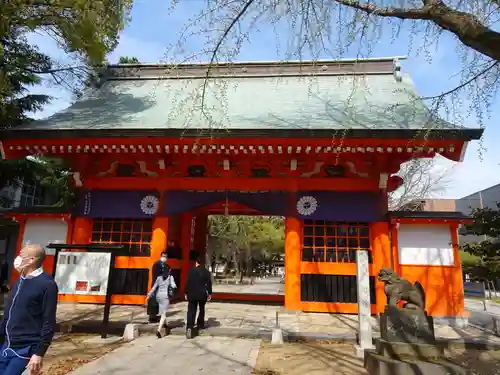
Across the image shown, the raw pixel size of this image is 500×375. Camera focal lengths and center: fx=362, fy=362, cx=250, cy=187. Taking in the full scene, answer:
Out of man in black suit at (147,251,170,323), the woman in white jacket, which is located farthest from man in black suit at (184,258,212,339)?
man in black suit at (147,251,170,323)

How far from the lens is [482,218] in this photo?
5.75 meters

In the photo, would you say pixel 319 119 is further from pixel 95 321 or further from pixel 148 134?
pixel 95 321

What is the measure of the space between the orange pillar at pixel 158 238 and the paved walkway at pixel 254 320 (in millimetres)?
1387

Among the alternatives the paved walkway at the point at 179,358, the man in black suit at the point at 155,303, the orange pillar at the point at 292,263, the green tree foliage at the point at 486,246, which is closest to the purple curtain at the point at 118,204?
the man in black suit at the point at 155,303

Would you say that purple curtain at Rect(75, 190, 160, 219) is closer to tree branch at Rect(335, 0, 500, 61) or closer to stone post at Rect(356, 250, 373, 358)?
stone post at Rect(356, 250, 373, 358)

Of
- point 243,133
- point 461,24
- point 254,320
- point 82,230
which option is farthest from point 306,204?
point 461,24

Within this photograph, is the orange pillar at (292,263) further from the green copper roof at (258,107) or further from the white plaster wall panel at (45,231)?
the white plaster wall panel at (45,231)

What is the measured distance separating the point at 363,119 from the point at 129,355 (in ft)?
24.8

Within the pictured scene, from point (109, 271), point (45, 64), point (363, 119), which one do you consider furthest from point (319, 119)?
point (45, 64)

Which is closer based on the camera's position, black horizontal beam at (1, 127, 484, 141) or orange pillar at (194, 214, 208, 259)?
black horizontal beam at (1, 127, 484, 141)

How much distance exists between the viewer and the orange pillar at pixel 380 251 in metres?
9.22

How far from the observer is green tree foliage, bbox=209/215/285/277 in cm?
2905

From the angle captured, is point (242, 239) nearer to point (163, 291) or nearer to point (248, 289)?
point (248, 289)

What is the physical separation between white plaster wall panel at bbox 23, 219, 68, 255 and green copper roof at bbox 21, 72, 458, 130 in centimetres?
279
